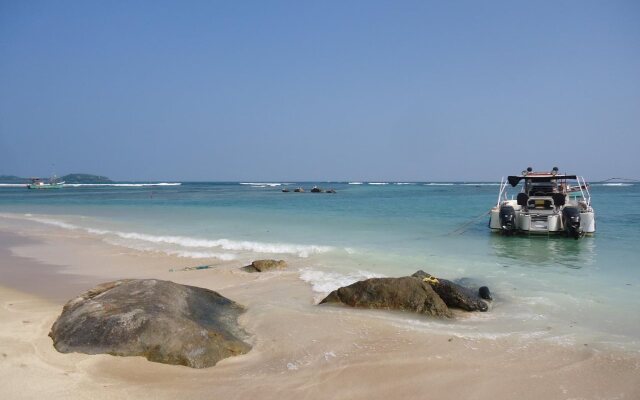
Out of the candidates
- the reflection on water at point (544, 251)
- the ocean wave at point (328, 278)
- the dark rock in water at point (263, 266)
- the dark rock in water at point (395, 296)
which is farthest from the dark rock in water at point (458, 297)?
the reflection on water at point (544, 251)

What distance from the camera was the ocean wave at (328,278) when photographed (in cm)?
874

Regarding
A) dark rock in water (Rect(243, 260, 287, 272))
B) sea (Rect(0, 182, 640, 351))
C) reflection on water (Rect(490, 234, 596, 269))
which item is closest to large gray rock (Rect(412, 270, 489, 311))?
sea (Rect(0, 182, 640, 351))

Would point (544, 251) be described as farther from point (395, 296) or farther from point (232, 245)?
point (232, 245)

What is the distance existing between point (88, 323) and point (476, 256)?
10.7m

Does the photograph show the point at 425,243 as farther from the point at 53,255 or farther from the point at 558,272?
the point at 53,255

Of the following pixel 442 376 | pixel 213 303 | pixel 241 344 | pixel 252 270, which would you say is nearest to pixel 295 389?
pixel 241 344

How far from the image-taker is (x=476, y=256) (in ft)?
41.7

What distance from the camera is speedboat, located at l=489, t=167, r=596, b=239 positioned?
17359 millimetres

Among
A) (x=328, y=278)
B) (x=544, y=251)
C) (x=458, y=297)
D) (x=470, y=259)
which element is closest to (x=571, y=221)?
(x=544, y=251)

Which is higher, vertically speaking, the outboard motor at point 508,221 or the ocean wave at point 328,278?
the outboard motor at point 508,221

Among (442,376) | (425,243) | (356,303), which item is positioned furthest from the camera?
(425,243)

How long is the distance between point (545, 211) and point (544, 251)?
4.81 metres

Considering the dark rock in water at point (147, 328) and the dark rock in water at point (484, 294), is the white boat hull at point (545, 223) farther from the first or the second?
the dark rock in water at point (147, 328)

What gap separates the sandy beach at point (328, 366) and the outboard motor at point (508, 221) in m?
12.9
